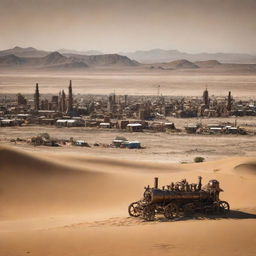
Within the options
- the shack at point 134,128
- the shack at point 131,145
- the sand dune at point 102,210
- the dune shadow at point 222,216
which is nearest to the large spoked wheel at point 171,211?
the dune shadow at point 222,216

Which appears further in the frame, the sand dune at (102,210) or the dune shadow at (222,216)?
the dune shadow at (222,216)

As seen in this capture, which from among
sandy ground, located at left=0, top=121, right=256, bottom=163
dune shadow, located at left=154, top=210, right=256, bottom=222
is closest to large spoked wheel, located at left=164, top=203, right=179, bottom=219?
dune shadow, located at left=154, top=210, right=256, bottom=222

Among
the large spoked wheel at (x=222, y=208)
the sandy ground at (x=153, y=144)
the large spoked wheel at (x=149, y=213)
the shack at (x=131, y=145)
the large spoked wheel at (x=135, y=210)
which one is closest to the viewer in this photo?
the large spoked wheel at (x=149, y=213)

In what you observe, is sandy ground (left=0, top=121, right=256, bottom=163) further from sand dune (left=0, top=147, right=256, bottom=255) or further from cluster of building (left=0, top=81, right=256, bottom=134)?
sand dune (left=0, top=147, right=256, bottom=255)

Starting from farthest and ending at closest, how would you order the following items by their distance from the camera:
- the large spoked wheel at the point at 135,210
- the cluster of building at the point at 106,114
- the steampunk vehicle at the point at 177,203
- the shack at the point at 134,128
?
1. the cluster of building at the point at 106,114
2. the shack at the point at 134,128
3. the large spoked wheel at the point at 135,210
4. the steampunk vehicle at the point at 177,203

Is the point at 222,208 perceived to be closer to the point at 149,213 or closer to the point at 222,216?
the point at 222,216

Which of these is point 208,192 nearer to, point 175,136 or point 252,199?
point 252,199

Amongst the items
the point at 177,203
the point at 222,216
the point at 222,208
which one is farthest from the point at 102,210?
the point at 222,216

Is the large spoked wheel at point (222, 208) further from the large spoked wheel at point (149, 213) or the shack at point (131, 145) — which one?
the shack at point (131, 145)
